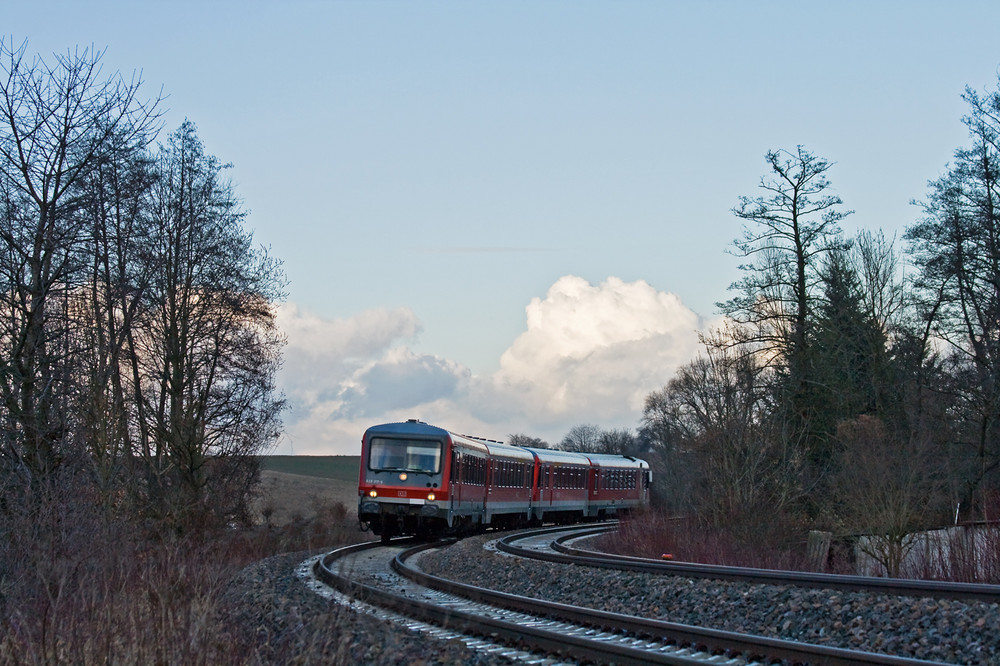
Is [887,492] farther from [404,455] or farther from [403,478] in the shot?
[404,455]

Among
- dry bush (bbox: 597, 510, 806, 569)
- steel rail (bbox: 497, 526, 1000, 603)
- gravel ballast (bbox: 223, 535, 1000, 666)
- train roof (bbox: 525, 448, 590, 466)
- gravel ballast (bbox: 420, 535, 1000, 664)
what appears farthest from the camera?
train roof (bbox: 525, 448, 590, 466)

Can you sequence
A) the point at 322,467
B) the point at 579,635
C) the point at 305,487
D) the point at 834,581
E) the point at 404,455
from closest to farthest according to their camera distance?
1. the point at 579,635
2. the point at 834,581
3. the point at 404,455
4. the point at 305,487
5. the point at 322,467

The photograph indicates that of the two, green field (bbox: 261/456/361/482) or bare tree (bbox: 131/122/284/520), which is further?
green field (bbox: 261/456/361/482)

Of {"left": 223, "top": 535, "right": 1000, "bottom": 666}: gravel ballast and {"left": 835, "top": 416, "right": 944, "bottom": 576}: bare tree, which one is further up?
{"left": 835, "top": 416, "right": 944, "bottom": 576}: bare tree

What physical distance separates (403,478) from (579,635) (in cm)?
1587

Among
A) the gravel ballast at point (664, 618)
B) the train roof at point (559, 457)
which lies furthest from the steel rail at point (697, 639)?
the train roof at point (559, 457)

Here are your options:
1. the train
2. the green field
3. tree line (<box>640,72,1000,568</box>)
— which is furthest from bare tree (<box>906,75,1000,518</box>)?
the green field

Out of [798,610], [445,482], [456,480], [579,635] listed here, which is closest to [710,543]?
[445,482]

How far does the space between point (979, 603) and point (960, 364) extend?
72.6ft

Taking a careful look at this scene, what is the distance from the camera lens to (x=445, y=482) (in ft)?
83.4

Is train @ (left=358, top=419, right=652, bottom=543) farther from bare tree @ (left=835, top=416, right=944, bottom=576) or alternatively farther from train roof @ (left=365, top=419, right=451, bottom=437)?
bare tree @ (left=835, top=416, right=944, bottom=576)

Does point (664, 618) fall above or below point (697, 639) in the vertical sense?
below

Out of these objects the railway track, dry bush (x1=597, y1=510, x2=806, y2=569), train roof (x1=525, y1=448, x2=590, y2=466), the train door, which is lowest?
the railway track

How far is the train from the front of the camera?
2536 cm
